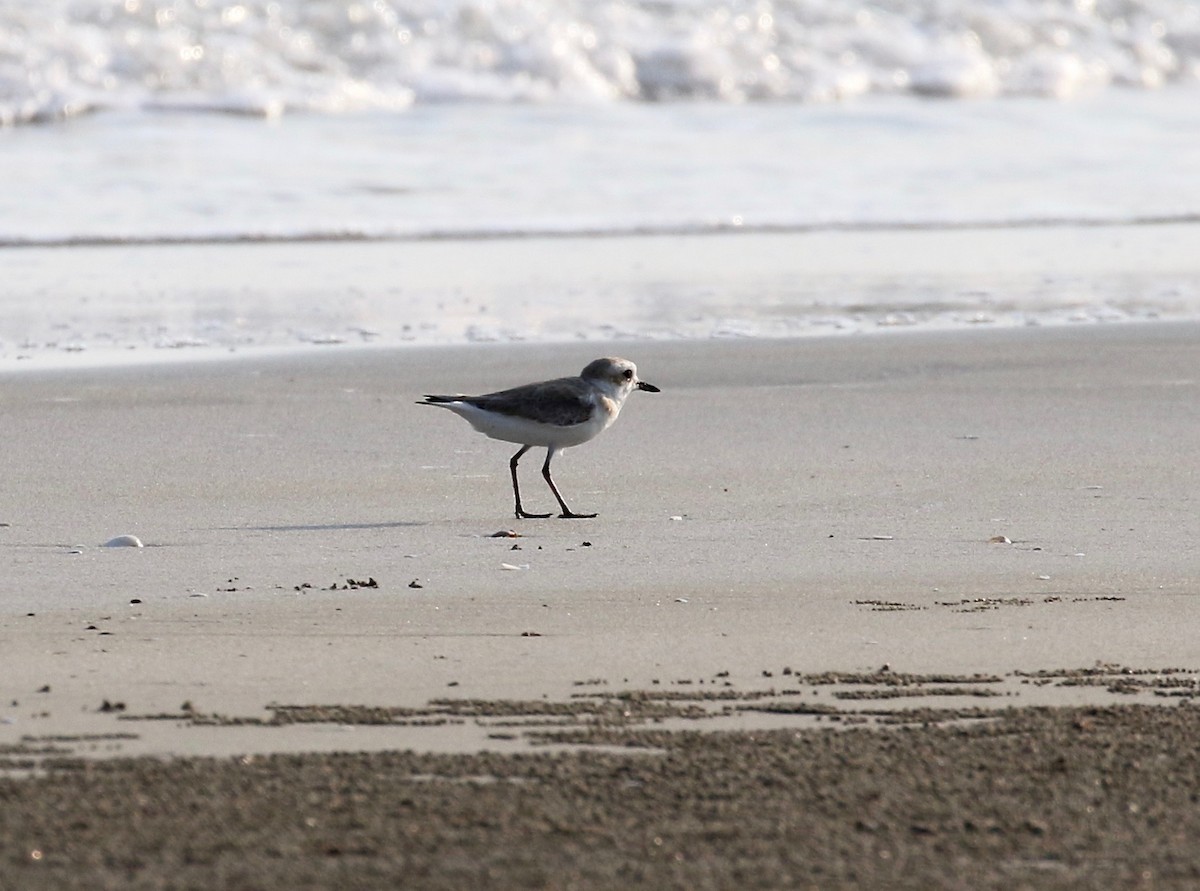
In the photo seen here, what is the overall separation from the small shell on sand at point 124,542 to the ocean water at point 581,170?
3571mm

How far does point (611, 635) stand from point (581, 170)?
39.3ft

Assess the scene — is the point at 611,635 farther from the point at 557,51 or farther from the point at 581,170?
the point at 557,51

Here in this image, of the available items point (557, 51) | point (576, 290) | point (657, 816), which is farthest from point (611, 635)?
point (557, 51)

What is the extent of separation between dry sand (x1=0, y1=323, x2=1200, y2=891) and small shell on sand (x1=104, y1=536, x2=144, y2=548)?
2.3 inches

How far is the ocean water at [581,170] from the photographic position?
34.4 feet

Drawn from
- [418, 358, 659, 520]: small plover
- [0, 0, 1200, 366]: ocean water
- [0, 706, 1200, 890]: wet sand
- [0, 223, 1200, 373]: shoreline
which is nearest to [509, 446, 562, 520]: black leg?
[418, 358, 659, 520]: small plover

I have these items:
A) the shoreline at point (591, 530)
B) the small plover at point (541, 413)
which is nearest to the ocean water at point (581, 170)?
the shoreline at point (591, 530)

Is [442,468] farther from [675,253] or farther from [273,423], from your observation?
[675,253]

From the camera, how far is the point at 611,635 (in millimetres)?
4207

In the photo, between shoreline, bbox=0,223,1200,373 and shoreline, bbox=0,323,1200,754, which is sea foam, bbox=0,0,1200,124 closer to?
shoreline, bbox=0,223,1200,373

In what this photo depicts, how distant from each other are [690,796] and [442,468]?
3.61 m

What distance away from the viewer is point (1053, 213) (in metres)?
14.8

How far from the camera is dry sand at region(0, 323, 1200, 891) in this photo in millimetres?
2881

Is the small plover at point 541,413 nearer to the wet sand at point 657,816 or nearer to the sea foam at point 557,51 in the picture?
the wet sand at point 657,816
